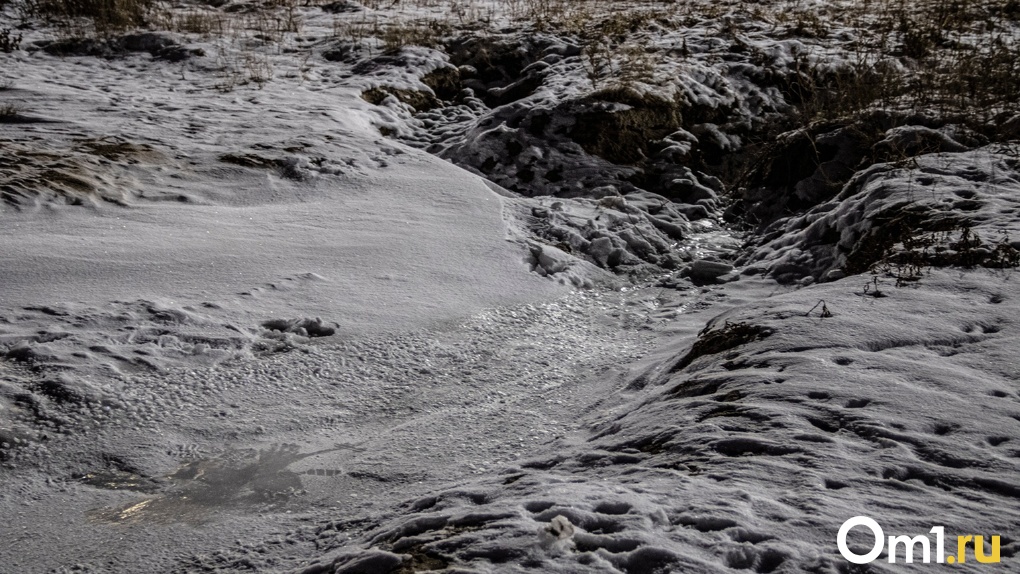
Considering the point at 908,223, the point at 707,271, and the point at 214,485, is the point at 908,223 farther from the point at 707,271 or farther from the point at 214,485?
the point at 214,485

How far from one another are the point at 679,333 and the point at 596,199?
→ 237 cm

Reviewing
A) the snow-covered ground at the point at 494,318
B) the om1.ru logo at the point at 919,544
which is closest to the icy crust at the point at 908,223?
the snow-covered ground at the point at 494,318

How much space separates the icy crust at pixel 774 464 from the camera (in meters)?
2.16

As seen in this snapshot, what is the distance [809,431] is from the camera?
2.74 metres

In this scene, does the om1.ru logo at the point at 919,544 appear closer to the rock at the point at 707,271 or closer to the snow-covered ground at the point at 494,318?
the snow-covered ground at the point at 494,318

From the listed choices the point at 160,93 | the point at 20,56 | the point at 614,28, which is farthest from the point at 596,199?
the point at 20,56

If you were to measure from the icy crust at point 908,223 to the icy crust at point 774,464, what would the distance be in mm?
486

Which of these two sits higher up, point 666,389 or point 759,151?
point 759,151

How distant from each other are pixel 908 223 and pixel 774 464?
9.61ft

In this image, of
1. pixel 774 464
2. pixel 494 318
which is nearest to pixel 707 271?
pixel 494 318

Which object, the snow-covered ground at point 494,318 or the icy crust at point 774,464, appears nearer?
the icy crust at point 774,464

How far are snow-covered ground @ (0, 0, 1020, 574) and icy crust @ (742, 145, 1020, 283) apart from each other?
0.03 m

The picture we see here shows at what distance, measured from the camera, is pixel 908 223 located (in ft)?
15.8

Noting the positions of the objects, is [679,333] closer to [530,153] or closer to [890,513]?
[890,513]
